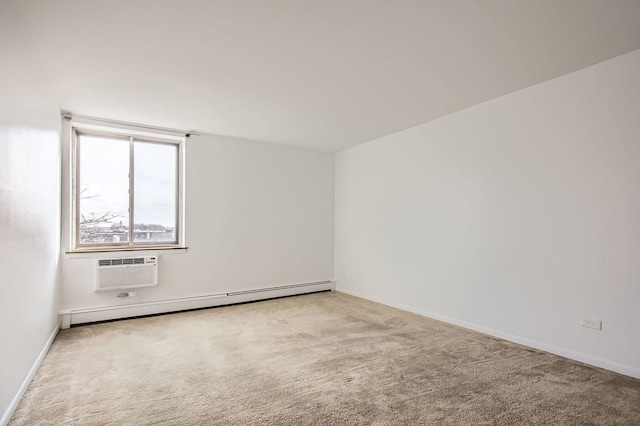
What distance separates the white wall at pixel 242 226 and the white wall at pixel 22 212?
1.17m

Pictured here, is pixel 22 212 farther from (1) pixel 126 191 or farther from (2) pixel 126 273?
(1) pixel 126 191

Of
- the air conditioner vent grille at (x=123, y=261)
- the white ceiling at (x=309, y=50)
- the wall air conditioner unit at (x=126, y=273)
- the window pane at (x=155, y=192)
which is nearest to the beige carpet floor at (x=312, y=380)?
the wall air conditioner unit at (x=126, y=273)

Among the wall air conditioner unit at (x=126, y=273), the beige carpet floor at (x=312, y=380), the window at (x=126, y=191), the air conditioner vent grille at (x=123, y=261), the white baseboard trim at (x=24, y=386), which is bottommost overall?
the beige carpet floor at (x=312, y=380)

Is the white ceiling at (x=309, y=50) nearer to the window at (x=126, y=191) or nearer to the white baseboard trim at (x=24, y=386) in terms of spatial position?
the window at (x=126, y=191)

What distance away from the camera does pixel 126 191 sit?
15.3 ft

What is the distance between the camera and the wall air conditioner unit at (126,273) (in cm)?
423

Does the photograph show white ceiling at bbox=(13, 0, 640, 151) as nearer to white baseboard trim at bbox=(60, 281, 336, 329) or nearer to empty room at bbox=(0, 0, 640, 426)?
empty room at bbox=(0, 0, 640, 426)

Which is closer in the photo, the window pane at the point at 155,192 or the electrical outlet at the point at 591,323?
the electrical outlet at the point at 591,323

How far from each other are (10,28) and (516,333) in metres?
4.76

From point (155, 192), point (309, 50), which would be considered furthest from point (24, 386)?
point (309, 50)

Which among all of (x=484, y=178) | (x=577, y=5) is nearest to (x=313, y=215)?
(x=484, y=178)

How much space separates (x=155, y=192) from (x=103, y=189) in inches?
24.9

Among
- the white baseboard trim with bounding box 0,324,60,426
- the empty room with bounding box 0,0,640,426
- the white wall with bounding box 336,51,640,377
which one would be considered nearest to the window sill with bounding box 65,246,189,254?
the empty room with bounding box 0,0,640,426

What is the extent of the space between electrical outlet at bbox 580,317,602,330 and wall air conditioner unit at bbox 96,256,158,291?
478 cm
